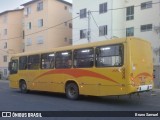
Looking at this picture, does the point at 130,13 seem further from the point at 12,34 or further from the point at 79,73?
the point at 12,34

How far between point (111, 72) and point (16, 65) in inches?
399

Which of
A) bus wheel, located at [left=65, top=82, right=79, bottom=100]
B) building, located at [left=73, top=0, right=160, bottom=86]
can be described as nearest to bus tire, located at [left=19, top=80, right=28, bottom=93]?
bus wheel, located at [left=65, top=82, right=79, bottom=100]

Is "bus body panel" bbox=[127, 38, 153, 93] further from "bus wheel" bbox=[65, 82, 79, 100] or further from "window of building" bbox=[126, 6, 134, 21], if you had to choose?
"window of building" bbox=[126, 6, 134, 21]

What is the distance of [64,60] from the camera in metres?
17.6

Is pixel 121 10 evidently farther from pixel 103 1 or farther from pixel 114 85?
pixel 114 85

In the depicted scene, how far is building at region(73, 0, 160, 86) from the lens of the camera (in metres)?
34.2

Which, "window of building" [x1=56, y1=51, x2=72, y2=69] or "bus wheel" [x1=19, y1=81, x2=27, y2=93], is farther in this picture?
"bus wheel" [x1=19, y1=81, x2=27, y2=93]

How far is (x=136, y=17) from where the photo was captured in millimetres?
36344

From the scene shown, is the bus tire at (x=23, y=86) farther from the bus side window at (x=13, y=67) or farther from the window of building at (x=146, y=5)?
the window of building at (x=146, y=5)

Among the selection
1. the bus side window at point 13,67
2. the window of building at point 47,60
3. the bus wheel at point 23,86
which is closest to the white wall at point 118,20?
the bus side window at point 13,67

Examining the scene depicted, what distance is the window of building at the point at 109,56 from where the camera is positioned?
1429 cm

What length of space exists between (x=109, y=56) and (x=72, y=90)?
3.62m

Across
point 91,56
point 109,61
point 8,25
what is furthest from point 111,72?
point 8,25

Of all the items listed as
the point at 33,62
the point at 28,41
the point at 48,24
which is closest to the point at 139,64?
the point at 33,62
